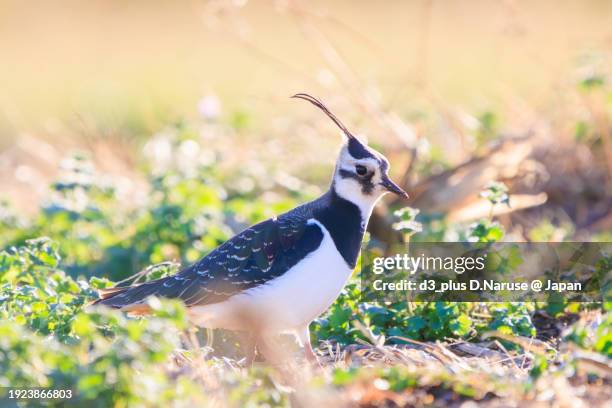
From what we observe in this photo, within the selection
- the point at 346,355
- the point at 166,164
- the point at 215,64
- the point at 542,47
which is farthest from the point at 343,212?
the point at 215,64

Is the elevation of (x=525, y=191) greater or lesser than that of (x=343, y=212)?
lesser

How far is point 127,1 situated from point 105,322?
15.4 m

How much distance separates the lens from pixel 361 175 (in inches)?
211

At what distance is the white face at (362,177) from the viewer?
5.34m

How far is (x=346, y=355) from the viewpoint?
5.02m

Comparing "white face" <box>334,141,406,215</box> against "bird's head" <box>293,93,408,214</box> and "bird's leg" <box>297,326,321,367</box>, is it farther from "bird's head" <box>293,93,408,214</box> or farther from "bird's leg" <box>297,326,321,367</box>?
"bird's leg" <box>297,326,321,367</box>

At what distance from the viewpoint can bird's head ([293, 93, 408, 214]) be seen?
5.34 metres

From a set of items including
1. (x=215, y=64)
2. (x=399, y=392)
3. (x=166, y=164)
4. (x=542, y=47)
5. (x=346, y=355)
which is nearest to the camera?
(x=399, y=392)

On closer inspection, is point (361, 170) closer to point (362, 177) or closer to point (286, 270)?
point (362, 177)

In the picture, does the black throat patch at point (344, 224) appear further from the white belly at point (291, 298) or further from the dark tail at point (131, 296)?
the dark tail at point (131, 296)

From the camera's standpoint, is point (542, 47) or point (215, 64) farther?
point (215, 64)

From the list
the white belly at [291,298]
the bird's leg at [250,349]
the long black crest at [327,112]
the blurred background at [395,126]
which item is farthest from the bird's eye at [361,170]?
the blurred background at [395,126]

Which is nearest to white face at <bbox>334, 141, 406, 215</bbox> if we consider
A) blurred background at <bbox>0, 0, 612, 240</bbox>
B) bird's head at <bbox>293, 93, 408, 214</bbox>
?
bird's head at <bbox>293, 93, 408, 214</bbox>

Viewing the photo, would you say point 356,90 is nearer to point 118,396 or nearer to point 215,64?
point 118,396
